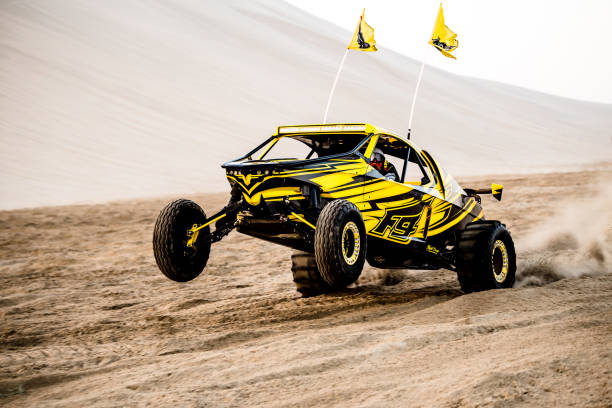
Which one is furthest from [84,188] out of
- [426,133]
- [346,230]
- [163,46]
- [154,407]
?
[426,133]

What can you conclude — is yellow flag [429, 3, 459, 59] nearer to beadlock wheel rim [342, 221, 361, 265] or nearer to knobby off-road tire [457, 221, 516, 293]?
knobby off-road tire [457, 221, 516, 293]

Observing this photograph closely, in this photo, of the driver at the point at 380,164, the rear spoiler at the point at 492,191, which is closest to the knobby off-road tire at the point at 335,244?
the driver at the point at 380,164

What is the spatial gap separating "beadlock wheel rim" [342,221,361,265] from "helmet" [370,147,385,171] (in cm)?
126

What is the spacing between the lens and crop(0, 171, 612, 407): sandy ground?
3.62m

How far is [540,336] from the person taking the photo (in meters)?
4.48

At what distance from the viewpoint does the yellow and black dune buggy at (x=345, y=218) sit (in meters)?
5.49

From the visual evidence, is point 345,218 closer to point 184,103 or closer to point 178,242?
point 178,242

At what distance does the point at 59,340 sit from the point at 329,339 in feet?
9.03

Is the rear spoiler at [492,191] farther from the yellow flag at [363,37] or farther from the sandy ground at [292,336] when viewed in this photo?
the yellow flag at [363,37]

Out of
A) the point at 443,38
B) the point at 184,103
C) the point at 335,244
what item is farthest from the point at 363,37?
the point at 184,103

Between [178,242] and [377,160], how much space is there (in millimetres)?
2281

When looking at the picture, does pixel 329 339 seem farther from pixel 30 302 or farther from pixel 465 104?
pixel 465 104

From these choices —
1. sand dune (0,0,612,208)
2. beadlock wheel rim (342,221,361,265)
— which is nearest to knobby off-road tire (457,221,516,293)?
beadlock wheel rim (342,221,361,265)

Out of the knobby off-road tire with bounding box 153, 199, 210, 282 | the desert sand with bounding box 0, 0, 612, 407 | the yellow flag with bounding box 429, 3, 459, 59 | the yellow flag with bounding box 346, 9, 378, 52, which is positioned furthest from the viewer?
the yellow flag with bounding box 346, 9, 378, 52
